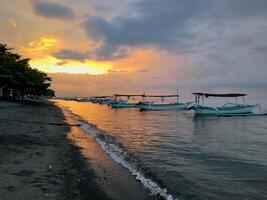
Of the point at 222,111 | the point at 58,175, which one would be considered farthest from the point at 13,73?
the point at 58,175

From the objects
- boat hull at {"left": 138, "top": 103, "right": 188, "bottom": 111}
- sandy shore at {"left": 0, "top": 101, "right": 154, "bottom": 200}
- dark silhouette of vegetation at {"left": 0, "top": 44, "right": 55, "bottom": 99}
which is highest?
dark silhouette of vegetation at {"left": 0, "top": 44, "right": 55, "bottom": 99}

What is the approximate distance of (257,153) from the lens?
22453 mm

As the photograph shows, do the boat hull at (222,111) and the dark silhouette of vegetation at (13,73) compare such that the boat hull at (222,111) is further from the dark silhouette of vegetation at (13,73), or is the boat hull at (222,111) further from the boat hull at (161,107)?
the dark silhouette of vegetation at (13,73)

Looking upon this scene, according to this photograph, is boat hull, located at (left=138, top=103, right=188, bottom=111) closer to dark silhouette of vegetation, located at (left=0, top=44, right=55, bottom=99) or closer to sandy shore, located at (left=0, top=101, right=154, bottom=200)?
dark silhouette of vegetation, located at (left=0, top=44, right=55, bottom=99)

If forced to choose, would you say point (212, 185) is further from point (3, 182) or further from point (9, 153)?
point (9, 153)

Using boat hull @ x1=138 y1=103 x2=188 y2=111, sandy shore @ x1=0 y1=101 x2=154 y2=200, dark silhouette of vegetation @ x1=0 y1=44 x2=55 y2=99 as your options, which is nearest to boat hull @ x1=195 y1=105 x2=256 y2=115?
boat hull @ x1=138 y1=103 x2=188 y2=111

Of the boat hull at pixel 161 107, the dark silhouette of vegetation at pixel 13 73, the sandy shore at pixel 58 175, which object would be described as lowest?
the sandy shore at pixel 58 175

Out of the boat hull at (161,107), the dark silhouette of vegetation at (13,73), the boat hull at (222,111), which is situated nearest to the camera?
the dark silhouette of vegetation at (13,73)

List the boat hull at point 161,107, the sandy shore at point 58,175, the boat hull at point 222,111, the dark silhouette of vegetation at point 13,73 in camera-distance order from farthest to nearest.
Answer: the boat hull at point 161,107, the boat hull at point 222,111, the dark silhouette of vegetation at point 13,73, the sandy shore at point 58,175

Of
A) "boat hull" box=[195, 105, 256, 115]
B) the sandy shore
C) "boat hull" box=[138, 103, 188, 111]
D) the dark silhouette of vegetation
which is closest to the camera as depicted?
the sandy shore

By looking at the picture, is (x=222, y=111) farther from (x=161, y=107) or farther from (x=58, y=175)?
(x=58, y=175)

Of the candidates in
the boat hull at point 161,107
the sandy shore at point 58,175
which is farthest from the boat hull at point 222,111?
the sandy shore at point 58,175

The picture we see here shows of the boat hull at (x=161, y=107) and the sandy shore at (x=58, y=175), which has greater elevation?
the boat hull at (x=161, y=107)

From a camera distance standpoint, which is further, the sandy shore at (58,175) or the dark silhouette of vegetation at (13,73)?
the dark silhouette of vegetation at (13,73)
